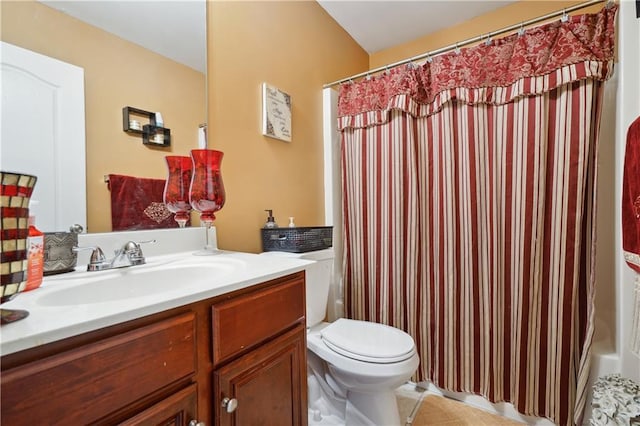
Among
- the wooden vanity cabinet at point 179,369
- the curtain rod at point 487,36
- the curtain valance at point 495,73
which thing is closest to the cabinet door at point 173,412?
the wooden vanity cabinet at point 179,369

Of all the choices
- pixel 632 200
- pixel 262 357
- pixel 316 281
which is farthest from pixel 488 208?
pixel 262 357

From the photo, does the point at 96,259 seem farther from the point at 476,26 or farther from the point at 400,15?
the point at 476,26

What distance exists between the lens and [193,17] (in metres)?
1.24

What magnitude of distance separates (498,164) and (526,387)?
3.69 feet

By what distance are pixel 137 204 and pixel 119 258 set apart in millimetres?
220

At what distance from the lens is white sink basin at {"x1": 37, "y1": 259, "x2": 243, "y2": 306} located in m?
0.71

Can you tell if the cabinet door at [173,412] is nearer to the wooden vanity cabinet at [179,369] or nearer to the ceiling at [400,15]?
the wooden vanity cabinet at [179,369]

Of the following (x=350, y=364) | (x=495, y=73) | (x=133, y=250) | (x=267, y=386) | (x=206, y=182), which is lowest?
(x=350, y=364)

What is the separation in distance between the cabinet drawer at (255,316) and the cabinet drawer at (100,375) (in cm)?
7

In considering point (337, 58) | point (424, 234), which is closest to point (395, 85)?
point (337, 58)

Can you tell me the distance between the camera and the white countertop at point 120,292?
0.45 m

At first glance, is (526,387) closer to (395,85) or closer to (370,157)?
(370,157)

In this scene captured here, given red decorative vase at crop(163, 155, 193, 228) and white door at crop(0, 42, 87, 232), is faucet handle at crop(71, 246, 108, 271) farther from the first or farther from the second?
red decorative vase at crop(163, 155, 193, 228)

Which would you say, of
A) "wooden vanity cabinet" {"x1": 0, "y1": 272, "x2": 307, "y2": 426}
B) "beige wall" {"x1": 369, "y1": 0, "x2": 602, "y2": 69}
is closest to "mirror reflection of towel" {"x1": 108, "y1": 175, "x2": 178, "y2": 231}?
"wooden vanity cabinet" {"x1": 0, "y1": 272, "x2": 307, "y2": 426}
